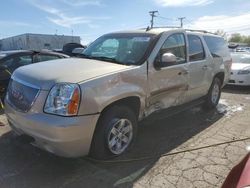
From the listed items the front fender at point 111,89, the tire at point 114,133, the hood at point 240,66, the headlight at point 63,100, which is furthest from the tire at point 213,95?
the headlight at point 63,100

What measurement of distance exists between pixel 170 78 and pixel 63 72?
6.32 feet

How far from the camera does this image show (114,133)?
4.16m

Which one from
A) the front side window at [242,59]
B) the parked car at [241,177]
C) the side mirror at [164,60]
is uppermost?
the side mirror at [164,60]

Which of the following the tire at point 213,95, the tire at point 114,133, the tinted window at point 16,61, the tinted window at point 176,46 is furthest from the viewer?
the tinted window at point 16,61

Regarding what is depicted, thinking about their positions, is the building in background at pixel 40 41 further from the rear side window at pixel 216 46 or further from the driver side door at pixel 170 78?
the driver side door at pixel 170 78

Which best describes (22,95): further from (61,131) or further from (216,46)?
(216,46)

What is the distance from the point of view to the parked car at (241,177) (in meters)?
1.84

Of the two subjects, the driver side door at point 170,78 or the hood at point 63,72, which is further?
the driver side door at point 170,78

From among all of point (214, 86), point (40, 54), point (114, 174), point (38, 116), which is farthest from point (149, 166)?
point (40, 54)

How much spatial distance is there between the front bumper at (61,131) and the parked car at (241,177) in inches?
76.1

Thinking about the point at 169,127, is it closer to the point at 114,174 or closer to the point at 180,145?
the point at 180,145

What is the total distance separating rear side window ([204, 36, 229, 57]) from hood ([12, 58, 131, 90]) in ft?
10.3

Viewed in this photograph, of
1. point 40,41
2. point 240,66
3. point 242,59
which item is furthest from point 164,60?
point 40,41

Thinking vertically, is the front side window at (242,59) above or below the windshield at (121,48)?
below
